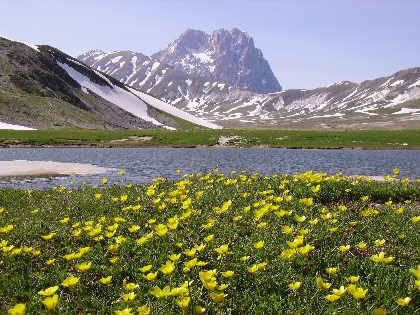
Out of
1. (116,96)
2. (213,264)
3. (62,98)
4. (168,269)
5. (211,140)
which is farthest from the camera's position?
(116,96)

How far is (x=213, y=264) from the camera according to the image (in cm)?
707

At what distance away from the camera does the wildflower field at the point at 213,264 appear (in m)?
5.14

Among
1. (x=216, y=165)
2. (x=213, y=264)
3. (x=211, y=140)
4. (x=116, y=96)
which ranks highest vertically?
(x=116, y=96)

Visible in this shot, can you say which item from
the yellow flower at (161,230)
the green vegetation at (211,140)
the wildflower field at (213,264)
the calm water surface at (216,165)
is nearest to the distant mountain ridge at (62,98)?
the green vegetation at (211,140)

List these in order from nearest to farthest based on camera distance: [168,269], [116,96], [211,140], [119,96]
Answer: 1. [168,269]
2. [211,140]
3. [116,96]
4. [119,96]

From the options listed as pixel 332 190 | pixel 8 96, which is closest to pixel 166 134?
pixel 8 96

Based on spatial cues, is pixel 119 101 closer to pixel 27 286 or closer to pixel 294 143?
pixel 294 143

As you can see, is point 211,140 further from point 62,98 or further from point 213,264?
point 213,264

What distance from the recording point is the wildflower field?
5.14 m

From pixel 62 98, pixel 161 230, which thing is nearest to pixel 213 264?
pixel 161 230

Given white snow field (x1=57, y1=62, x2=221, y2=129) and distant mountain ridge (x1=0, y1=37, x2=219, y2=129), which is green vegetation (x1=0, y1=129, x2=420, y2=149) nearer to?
distant mountain ridge (x1=0, y1=37, x2=219, y2=129)

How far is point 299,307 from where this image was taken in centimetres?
521

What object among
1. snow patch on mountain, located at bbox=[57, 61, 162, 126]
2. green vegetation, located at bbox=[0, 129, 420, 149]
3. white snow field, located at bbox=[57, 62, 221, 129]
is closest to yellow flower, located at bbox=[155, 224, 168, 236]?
green vegetation, located at bbox=[0, 129, 420, 149]

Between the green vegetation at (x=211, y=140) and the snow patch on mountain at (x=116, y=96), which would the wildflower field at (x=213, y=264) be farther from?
the snow patch on mountain at (x=116, y=96)
